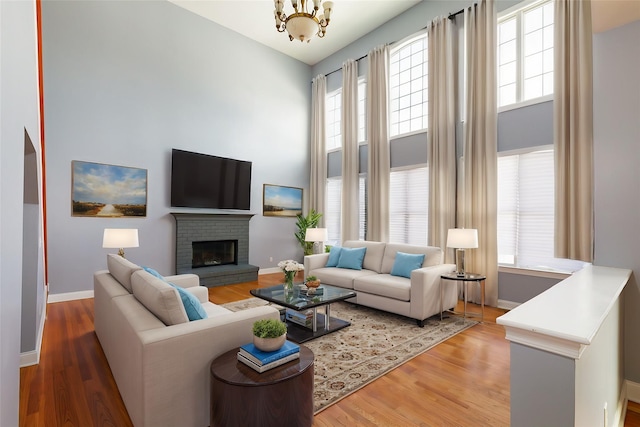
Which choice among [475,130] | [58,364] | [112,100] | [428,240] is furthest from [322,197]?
[58,364]

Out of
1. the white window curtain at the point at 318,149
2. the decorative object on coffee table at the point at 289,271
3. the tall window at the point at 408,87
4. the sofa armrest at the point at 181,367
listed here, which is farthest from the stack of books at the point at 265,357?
the white window curtain at the point at 318,149

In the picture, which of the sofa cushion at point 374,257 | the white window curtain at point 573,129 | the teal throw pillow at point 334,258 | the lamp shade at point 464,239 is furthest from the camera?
the teal throw pillow at point 334,258

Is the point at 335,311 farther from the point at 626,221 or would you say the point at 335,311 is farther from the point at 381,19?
the point at 381,19

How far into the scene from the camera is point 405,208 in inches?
237

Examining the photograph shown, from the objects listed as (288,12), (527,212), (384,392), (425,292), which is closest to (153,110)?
(288,12)

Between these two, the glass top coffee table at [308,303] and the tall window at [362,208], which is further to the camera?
the tall window at [362,208]

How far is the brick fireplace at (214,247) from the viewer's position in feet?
19.3

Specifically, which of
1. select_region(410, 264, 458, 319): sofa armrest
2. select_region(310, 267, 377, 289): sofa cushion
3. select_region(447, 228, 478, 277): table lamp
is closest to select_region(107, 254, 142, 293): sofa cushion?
select_region(310, 267, 377, 289): sofa cushion

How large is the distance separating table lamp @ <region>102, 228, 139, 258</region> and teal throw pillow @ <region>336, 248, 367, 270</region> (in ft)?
9.65

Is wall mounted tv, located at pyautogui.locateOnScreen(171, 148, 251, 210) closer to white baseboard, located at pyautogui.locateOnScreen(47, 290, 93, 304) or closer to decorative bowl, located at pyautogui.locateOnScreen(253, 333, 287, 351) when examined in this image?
white baseboard, located at pyautogui.locateOnScreen(47, 290, 93, 304)

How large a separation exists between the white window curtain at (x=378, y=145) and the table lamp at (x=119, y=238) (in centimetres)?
413

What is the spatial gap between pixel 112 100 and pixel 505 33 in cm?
624

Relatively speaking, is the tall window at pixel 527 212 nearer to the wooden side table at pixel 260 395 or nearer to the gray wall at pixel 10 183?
the wooden side table at pixel 260 395

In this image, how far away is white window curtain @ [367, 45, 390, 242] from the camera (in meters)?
6.22
